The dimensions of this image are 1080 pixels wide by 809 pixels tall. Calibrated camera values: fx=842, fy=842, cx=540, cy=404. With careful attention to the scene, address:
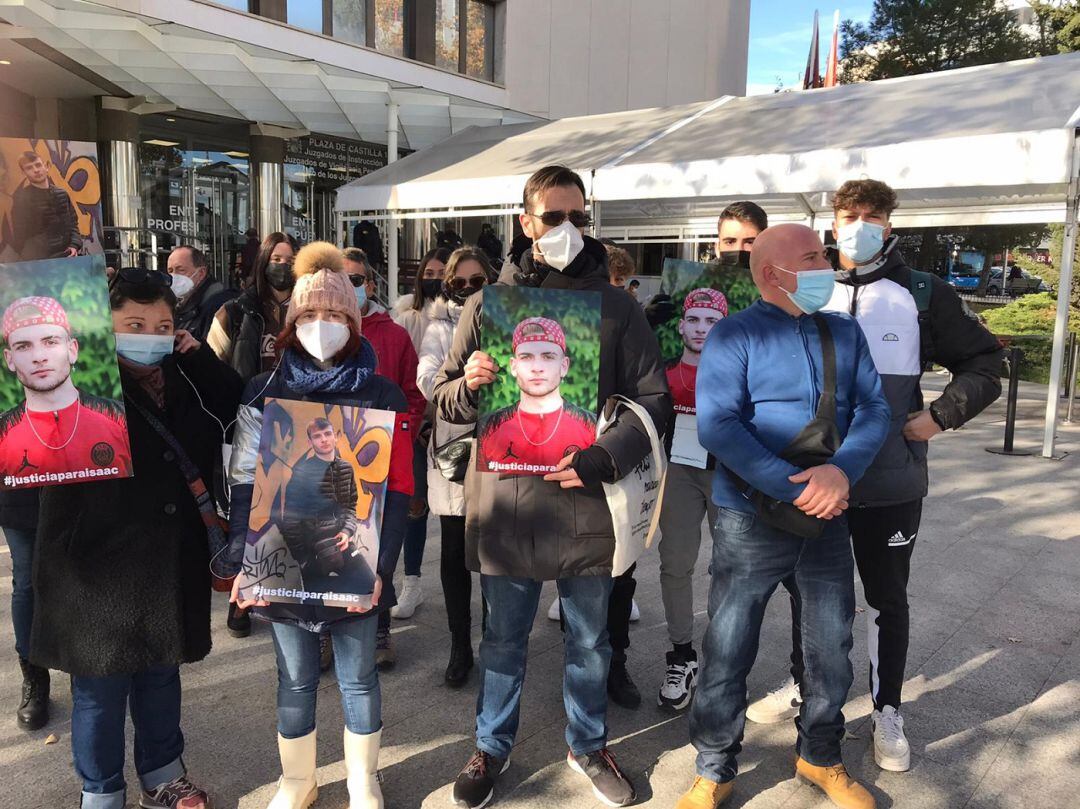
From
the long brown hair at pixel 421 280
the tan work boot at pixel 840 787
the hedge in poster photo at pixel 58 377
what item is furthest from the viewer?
the long brown hair at pixel 421 280

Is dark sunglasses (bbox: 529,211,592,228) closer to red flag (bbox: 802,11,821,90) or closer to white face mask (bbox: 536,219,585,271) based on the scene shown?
white face mask (bbox: 536,219,585,271)

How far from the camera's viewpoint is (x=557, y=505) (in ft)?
9.12

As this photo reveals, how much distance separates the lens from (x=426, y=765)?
124 inches

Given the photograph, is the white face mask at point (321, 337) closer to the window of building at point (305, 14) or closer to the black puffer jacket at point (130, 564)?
the black puffer jacket at point (130, 564)

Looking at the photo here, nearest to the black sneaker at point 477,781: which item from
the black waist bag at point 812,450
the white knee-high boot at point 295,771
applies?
the white knee-high boot at point 295,771

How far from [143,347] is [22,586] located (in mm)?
1441

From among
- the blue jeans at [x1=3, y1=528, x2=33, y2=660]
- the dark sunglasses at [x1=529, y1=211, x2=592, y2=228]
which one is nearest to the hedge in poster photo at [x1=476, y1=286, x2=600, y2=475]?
the dark sunglasses at [x1=529, y1=211, x2=592, y2=228]

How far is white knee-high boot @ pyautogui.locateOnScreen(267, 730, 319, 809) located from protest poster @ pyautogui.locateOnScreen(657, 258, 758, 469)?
1.81 m

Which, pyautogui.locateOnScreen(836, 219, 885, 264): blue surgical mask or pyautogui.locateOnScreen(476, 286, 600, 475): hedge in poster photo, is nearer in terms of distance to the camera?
pyautogui.locateOnScreen(476, 286, 600, 475): hedge in poster photo

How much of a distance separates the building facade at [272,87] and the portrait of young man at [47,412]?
9.16 m

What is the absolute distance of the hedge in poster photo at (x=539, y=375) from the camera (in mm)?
2684

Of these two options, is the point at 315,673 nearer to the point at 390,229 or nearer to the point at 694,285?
the point at 694,285

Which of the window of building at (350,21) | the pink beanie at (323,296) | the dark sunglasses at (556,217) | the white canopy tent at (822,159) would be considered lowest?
the pink beanie at (323,296)

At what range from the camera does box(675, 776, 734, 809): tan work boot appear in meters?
2.81
